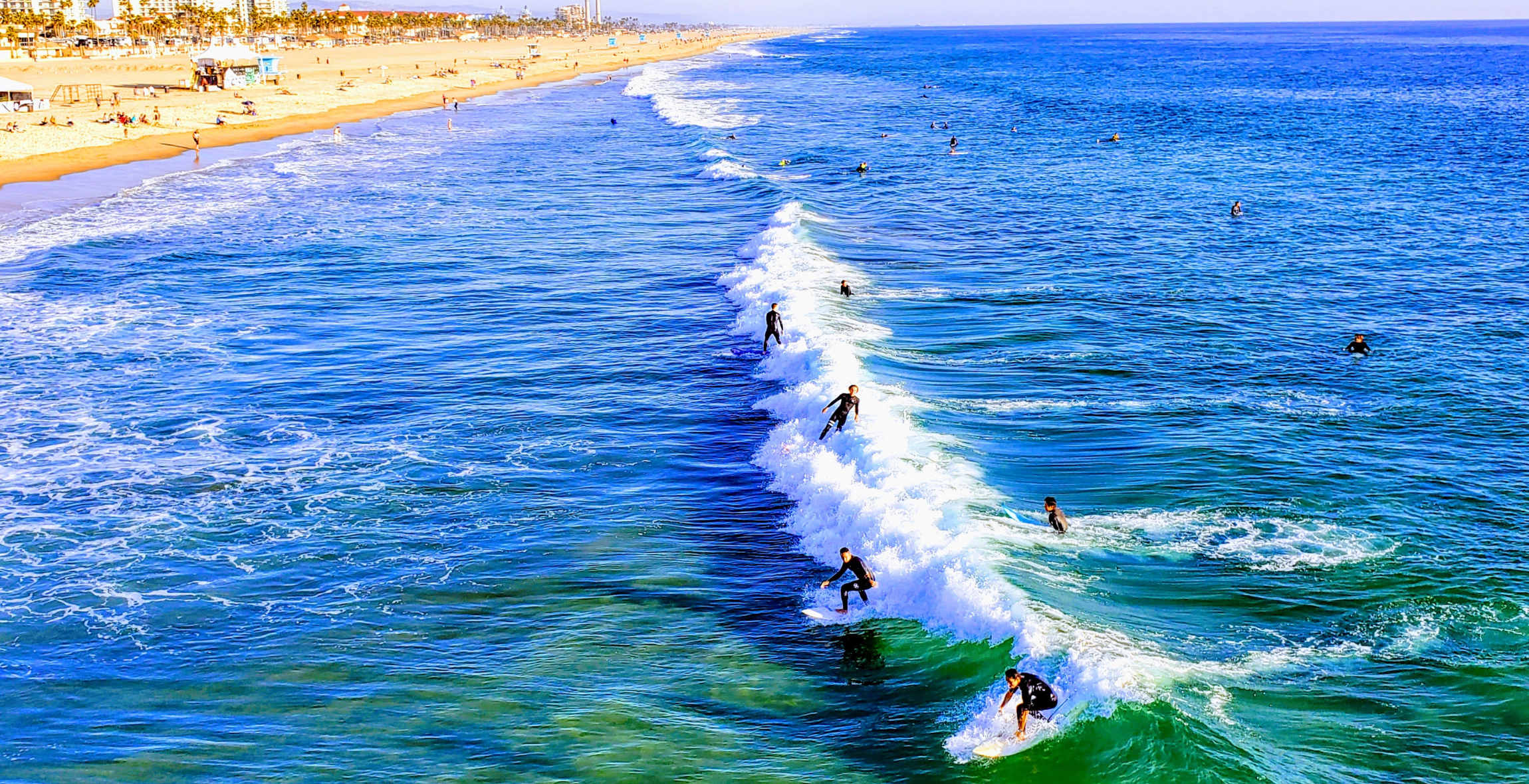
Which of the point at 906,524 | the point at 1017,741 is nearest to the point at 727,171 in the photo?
the point at 906,524

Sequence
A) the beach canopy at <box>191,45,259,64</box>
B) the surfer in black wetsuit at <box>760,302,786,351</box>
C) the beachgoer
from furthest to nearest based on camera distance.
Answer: the beach canopy at <box>191,45,259,64</box> < the surfer in black wetsuit at <box>760,302,786,351</box> < the beachgoer

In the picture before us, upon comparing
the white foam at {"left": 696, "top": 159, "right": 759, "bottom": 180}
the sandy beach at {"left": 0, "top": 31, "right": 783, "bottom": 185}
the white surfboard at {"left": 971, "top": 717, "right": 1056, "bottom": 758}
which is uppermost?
the sandy beach at {"left": 0, "top": 31, "right": 783, "bottom": 185}

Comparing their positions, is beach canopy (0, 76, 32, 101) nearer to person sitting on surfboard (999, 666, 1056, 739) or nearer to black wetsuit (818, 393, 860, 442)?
black wetsuit (818, 393, 860, 442)

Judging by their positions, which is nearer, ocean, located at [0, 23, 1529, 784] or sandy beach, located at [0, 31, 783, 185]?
ocean, located at [0, 23, 1529, 784]

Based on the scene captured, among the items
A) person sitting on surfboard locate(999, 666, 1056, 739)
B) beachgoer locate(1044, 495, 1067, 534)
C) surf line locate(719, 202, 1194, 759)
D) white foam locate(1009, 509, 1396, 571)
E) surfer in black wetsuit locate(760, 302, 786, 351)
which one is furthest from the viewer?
surfer in black wetsuit locate(760, 302, 786, 351)

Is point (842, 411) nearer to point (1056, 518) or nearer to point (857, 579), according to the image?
point (1056, 518)

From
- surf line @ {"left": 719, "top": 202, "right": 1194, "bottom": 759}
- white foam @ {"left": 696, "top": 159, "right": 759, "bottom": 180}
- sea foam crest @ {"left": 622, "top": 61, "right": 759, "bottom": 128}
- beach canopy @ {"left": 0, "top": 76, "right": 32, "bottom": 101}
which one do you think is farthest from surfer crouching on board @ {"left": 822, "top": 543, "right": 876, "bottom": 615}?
beach canopy @ {"left": 0, "top": 76, "right": 32, "bottom": 101}

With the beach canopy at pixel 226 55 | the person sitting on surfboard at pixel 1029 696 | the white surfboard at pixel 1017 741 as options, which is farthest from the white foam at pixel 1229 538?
the beach canopy at pixel 226 55
